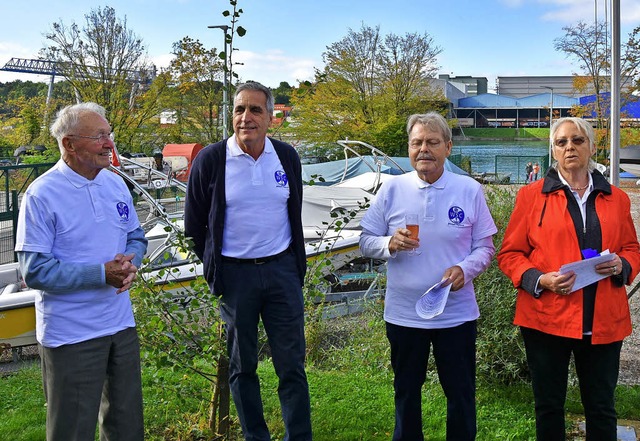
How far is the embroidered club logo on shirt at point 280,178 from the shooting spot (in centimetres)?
362

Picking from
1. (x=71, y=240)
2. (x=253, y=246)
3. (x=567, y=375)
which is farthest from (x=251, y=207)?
(x=567, y=375)

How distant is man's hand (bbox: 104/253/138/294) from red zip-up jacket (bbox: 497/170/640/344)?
6.64 feet

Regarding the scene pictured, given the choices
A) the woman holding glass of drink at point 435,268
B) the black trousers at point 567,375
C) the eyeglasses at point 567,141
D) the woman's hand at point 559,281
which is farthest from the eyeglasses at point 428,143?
the black trousers at point 567,375

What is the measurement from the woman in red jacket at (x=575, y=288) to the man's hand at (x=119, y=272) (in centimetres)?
202

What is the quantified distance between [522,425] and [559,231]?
5.72ft

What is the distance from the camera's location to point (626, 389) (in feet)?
18.1

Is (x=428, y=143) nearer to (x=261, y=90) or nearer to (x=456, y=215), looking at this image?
(x=456, y=215)

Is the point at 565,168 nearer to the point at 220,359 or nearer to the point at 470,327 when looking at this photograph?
the point at 470,327

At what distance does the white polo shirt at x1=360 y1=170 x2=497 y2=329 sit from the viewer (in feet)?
11.8

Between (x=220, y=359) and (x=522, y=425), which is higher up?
(x=220, y=359)

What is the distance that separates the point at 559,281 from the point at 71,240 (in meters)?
2.42

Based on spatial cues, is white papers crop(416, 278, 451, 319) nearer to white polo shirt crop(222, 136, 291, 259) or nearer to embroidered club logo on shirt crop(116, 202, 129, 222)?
white polo shirt crop(222, 136, 291, 259)

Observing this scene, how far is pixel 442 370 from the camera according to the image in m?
3.67

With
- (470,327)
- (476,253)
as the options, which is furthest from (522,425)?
(476,253)
